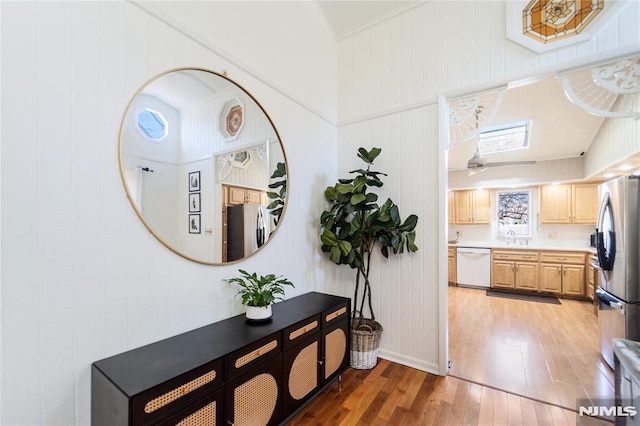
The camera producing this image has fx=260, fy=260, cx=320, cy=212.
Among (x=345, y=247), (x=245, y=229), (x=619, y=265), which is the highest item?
(x=245, y=229)

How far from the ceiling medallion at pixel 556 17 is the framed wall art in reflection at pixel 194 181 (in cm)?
274

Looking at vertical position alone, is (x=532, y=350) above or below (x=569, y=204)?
below

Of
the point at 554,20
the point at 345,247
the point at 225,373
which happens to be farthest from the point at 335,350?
the point at 554,20

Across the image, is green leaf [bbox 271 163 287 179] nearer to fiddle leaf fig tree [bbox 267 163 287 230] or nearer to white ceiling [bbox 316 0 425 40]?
fiddle leaf fig tree [bbox 267 163 287 230]

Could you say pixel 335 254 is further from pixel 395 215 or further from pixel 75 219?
pixel 75 219

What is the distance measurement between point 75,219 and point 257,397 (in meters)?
1.28

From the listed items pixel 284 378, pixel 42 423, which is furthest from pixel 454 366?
pixel 42 423

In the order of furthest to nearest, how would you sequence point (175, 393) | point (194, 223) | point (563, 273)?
point (563, 273)
point (194, 223)
point (175, 393)

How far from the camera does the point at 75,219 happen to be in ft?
3.85

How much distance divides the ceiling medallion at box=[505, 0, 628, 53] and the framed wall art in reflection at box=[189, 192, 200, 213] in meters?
2.74

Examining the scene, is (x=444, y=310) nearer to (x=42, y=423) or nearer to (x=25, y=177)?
(x=42, y=423)

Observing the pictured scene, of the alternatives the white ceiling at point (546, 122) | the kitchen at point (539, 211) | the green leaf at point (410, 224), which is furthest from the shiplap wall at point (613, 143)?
the green leaf at point (410, 224)

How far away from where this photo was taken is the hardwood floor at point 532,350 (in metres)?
2.14

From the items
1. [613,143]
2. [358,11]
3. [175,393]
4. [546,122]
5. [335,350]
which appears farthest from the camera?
[546,122]
